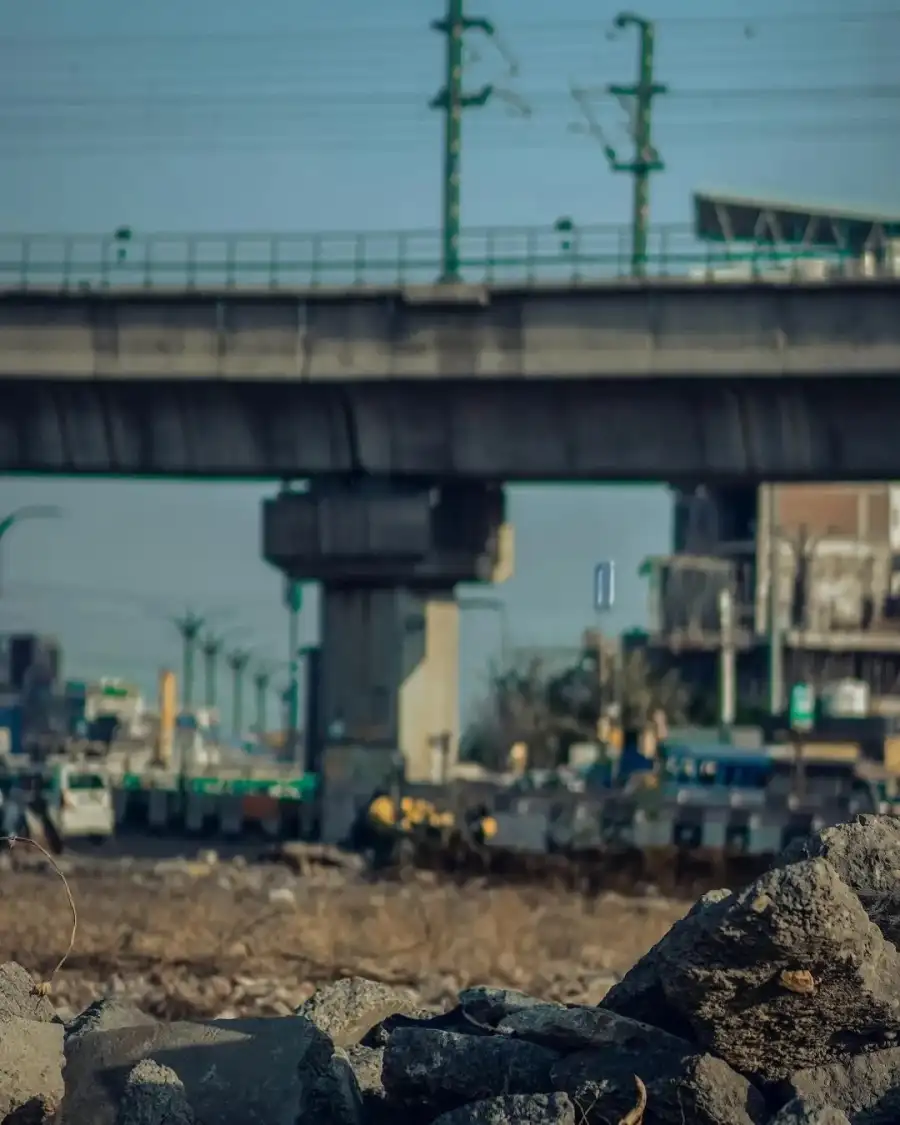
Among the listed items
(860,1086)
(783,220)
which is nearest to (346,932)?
(860,1086)

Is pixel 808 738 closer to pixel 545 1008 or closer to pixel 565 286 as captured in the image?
pixel 565 286

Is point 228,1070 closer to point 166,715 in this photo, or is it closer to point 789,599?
point 166,715

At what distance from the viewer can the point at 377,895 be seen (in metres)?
27.8

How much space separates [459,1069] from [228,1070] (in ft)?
3.16

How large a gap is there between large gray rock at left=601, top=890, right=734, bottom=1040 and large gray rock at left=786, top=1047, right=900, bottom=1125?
1.72 feet

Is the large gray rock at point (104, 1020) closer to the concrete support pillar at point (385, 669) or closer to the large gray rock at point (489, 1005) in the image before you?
the large gray rock at point (489, 1005)

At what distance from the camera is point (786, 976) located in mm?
7699

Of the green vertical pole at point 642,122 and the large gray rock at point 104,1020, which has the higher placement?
the green vertical pole at point 642,122

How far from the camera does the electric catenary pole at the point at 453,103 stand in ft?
148

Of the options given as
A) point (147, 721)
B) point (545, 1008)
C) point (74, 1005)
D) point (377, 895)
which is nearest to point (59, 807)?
point (377, 895)

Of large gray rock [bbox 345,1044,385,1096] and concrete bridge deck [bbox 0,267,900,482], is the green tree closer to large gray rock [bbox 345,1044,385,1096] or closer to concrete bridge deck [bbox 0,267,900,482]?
concrete bridge deck [bbox 0,267,900,482]

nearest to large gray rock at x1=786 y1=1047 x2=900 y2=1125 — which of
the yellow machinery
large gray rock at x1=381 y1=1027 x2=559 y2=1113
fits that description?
large gray rock at x1=381 y1=1027 x2=559 y2=1113

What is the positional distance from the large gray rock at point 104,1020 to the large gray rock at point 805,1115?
3.13 meters

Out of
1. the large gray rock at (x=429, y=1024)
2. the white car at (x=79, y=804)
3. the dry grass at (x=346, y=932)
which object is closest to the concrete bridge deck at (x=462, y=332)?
the white car at (x=79, y=804)
